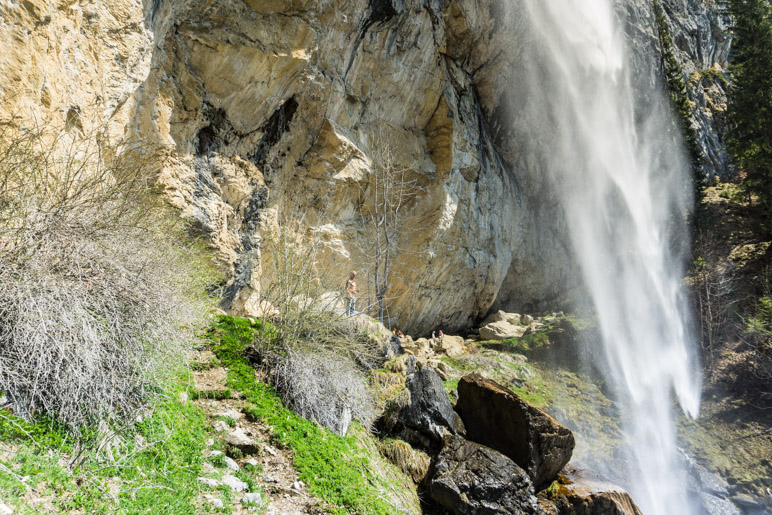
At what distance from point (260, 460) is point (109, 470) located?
160 centimetres

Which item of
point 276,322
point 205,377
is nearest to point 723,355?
point 276,322

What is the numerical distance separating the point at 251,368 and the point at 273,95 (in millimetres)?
6476

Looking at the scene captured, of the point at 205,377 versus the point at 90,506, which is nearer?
the point at 90,506

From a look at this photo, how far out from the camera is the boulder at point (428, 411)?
258 inches

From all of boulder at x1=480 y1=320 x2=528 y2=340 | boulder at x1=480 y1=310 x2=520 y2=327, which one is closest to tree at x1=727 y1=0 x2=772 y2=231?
boulder at x1=480 y1=310 x2=520 y2=327

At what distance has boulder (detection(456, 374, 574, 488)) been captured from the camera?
6832 mm

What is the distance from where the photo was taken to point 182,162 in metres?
8.04

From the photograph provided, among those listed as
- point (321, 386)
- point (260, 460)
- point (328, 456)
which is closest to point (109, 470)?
point (260, 460)

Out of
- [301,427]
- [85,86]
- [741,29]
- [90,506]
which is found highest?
[741,29]

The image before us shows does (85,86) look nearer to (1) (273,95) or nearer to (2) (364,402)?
(1) (273,95)

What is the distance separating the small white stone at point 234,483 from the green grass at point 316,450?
0.66 metres

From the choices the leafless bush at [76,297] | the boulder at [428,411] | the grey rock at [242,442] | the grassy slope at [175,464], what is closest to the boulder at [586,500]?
the boulder at [428,411]

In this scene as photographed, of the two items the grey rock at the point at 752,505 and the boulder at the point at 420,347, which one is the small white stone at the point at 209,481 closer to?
the boulder at the point at 420,347

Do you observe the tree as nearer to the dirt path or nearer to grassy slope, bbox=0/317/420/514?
grassy slope, bbox=0/317/420/514
